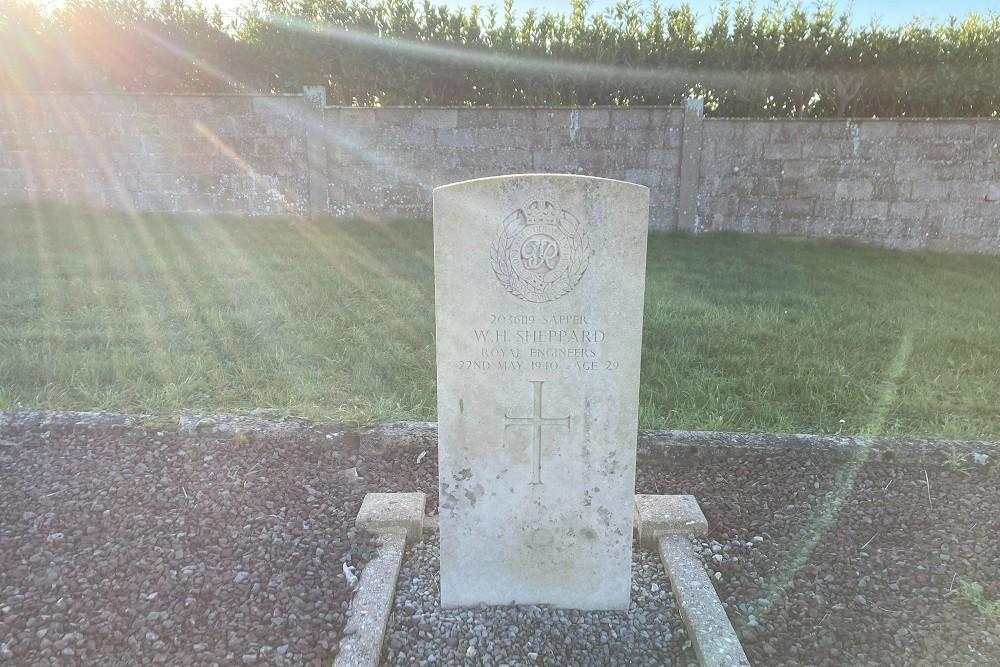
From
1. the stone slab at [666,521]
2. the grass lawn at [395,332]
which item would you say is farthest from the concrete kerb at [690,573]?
the grass lawn at [395,332]

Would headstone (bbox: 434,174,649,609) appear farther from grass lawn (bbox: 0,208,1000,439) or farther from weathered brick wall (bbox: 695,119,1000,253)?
weathered brick wall (bbox: 695,119,1000,253)

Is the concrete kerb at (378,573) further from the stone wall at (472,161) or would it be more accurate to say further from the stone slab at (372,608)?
the stone wall at (472,161)

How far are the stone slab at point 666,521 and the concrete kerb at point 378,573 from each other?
35.3 inches

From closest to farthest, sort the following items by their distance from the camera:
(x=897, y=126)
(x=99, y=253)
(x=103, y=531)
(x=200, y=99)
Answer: (x=103, y=531) → (x=99, y=253) → (x=897, y=126) → (x=200, y=99)

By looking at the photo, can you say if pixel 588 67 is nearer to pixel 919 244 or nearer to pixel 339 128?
pixel 339 128

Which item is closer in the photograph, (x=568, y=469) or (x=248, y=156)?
(x=568, y=469)

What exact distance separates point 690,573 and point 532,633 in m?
0.62

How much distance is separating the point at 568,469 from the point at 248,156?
8.19 meters

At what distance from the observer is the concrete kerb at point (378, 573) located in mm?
1942

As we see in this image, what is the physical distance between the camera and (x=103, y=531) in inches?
99.2

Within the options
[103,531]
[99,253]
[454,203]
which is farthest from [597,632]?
[99,253]

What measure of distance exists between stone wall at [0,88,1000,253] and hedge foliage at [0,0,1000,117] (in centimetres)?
56

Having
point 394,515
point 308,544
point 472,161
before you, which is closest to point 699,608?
point 394,515

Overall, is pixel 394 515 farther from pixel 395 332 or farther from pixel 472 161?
pixel 472 161
